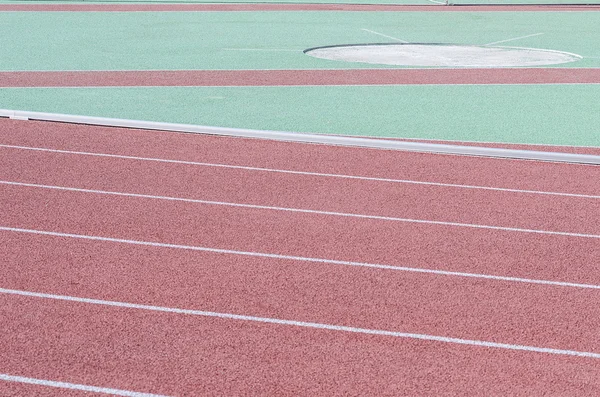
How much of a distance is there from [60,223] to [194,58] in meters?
8.35

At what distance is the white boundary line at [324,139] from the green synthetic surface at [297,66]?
0.64 metres

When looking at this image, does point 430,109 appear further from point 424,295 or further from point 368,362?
point 368,362

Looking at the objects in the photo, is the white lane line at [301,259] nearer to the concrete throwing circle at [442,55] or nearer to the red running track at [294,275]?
the red running track at [294,275]

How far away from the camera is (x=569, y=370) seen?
4.69 metres

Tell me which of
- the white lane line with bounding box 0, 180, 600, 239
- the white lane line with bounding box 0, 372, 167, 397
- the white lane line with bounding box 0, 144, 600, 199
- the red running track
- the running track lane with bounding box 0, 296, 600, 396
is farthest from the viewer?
the white lane line with bounding box 0, 144, 600, 199

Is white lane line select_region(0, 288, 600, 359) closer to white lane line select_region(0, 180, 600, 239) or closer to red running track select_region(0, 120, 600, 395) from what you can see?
red running track select_region(0, 120, 600, 395)

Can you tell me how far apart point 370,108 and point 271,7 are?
11605 mm

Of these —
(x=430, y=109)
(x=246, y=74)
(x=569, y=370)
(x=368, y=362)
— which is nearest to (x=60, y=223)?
(x=368, y=362)

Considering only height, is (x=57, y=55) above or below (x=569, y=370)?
below

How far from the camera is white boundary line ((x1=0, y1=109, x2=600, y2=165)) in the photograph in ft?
29.6

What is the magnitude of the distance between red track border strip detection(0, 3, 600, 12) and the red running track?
→ 1318cm

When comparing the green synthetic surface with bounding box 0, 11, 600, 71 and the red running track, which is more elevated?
the red running track

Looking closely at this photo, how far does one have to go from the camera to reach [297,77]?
1336 cm

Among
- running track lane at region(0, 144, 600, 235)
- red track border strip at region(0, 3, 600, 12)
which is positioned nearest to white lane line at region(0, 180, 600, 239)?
running track lane at region(0, 144, 600, 235)
